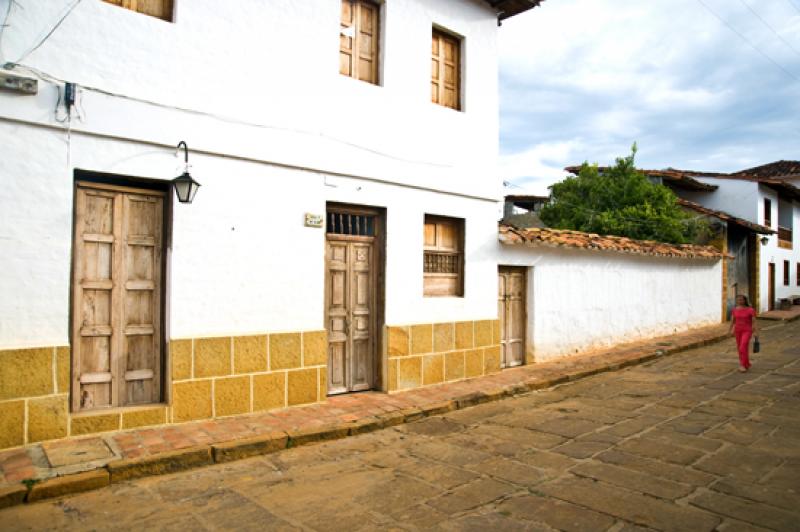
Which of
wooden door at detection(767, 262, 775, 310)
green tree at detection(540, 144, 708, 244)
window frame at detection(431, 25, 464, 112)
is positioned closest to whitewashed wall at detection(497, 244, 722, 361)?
green tree at detection(540, 144, 708, 244)

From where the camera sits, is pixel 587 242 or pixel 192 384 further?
pixel 587 242

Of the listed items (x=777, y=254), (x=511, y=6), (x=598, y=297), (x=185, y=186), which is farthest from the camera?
(x=777, y=254)

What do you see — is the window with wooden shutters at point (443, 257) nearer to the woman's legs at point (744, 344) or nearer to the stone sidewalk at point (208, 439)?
the stone sidewalk at point (208, 439)

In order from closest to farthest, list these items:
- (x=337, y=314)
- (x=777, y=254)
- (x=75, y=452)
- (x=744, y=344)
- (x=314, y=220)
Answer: (x=75, y=452)
(x=314, y=220)
(x=337, y=314)
(x=744, y=344)
(x=777, y=254)

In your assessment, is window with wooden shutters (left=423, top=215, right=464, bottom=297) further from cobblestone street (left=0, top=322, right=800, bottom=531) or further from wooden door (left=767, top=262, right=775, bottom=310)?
wooden door (left=767, top=262, right=775, bottom=310)

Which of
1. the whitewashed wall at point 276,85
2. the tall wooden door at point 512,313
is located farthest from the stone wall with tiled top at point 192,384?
the tall wooden door at point 512,313

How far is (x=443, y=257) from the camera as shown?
845 cm

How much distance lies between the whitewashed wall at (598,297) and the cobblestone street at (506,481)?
3.35 meters

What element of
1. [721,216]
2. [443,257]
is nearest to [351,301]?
[443,257]

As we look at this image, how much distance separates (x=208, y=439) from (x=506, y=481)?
2.81 metres

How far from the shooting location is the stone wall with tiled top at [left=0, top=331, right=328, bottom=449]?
477 cm

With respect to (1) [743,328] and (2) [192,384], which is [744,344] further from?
(2) [192,384]

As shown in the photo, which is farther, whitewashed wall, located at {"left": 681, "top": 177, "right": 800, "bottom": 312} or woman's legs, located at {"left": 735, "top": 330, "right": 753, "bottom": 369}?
whitewashed wall, located at {"left": 681, "top": 177, "right": 800, "bottom": 312}

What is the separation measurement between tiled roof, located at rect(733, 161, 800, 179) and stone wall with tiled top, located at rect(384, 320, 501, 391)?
1183 inches
